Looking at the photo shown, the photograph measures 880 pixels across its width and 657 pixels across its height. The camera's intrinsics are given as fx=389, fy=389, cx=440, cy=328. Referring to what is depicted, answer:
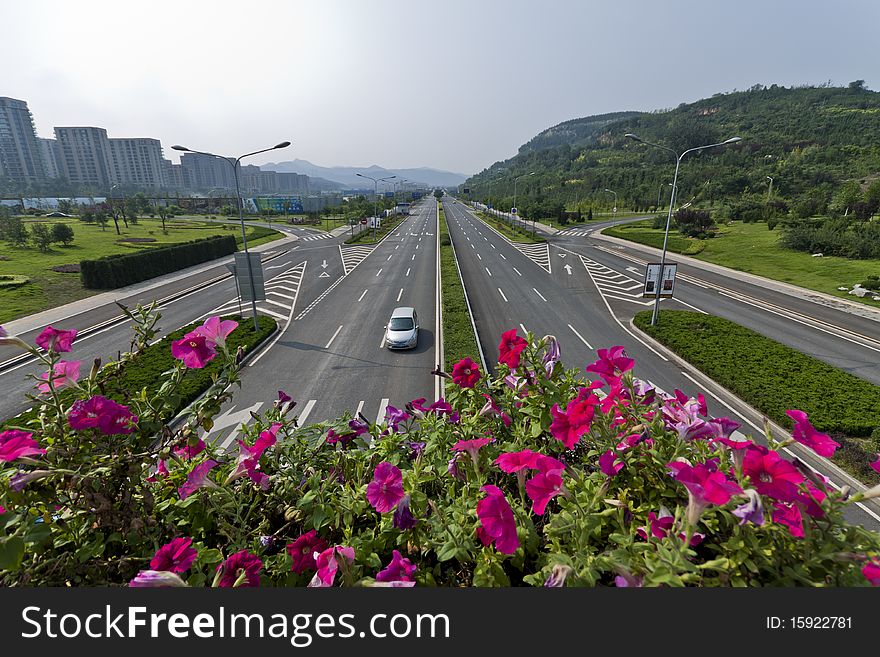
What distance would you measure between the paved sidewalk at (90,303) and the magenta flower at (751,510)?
17.9 m

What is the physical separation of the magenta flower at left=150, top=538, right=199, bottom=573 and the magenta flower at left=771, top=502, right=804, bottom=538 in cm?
237

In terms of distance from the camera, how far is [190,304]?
2109 centimetres

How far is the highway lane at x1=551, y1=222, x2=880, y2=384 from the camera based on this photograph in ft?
45.6

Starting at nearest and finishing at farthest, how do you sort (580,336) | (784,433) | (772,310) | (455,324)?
(784,433) < (580,336) < (455,324) < (772,310)

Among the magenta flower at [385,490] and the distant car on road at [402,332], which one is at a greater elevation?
the magenta flower at [385,490]

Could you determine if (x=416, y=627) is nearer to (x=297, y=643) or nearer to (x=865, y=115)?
(x=297, y=643)

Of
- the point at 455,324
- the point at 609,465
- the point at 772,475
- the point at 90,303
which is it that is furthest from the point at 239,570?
the point at 90,303

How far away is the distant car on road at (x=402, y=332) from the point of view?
1430 cm

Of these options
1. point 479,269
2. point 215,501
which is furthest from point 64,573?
point 479,269

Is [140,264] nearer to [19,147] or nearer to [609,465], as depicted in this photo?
[609,465]

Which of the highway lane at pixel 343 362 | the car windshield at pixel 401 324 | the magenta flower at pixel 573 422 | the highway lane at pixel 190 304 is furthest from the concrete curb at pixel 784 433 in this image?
the highway lane at pixel 190 304

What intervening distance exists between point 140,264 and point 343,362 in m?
20.3

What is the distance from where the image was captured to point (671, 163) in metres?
84.0

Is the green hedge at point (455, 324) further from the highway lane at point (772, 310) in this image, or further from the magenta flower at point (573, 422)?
the highway lane at point (772, 310)
